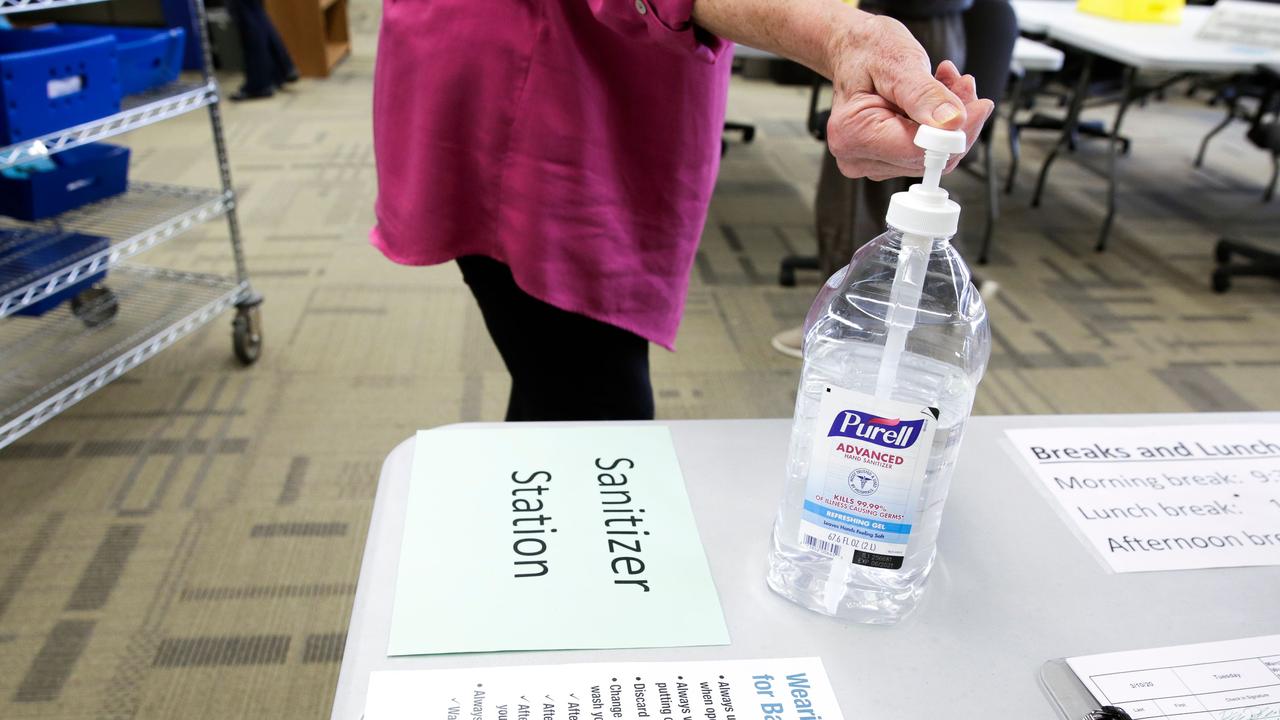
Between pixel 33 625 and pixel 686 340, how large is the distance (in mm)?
1578

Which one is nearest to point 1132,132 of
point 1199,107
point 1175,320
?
point 1199,107

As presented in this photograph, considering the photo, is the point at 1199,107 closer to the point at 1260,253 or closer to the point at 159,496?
the point at 1260,253

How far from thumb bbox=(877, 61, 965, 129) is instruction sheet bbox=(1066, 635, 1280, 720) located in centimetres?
35

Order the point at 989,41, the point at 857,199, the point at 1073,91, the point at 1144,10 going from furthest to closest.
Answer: the point at 1073,91 < the point at 1144,10 < the point at 989,41 < the point at 857,199

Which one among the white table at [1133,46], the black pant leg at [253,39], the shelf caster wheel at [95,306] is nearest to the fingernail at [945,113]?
the shelf caster wheel at [95,306]

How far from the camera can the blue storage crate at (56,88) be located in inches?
61.4

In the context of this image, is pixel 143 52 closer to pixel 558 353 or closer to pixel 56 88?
pixel 56 88

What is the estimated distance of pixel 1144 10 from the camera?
324cm

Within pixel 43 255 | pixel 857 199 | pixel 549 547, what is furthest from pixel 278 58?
pixel 549 547

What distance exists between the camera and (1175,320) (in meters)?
2.74

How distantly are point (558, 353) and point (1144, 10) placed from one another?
326 cm

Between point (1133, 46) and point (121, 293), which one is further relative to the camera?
point (1133, 46)

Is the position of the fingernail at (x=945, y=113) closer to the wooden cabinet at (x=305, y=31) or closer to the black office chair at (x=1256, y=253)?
the black office chair at (x=1256, y=253)

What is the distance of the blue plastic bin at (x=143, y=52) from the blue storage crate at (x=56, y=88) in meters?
0.11
